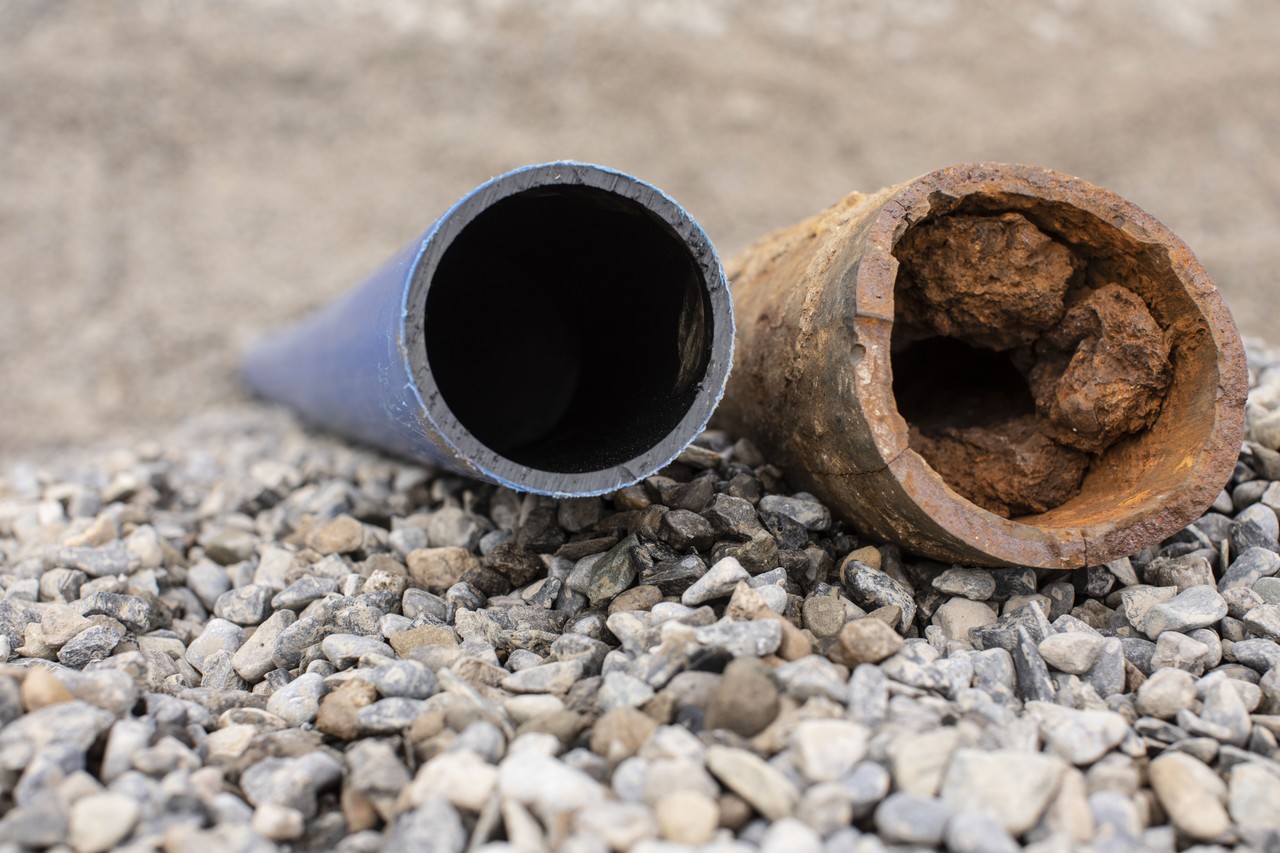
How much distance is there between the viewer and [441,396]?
6.93ft

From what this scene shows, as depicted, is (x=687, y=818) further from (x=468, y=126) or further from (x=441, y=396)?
(x=468, y=126)

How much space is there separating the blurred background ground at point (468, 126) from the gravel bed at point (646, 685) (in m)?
4.65

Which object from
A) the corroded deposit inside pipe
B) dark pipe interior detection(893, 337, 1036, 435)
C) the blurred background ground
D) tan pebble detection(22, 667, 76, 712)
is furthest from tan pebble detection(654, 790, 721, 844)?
the blurred background ground

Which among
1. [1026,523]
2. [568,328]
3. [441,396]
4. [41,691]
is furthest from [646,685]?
[568,328]

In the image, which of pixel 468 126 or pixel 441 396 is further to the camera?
pixel 468 126

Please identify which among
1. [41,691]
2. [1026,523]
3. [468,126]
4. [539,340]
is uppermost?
[468,126]

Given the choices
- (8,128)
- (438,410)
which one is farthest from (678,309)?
(8,128)

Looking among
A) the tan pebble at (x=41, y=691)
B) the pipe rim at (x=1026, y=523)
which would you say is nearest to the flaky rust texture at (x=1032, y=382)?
the pipe rim at (x=1026, y=523)

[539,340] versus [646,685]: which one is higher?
[539,340]

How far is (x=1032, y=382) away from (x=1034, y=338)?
0.43ft

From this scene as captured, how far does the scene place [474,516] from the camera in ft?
9.60

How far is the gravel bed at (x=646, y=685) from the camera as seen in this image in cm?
162

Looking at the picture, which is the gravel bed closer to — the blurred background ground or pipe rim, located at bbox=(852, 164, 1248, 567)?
pipe rim, located at bbox=(852, 164, 1248, 567)

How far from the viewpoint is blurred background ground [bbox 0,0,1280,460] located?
24.5ft
